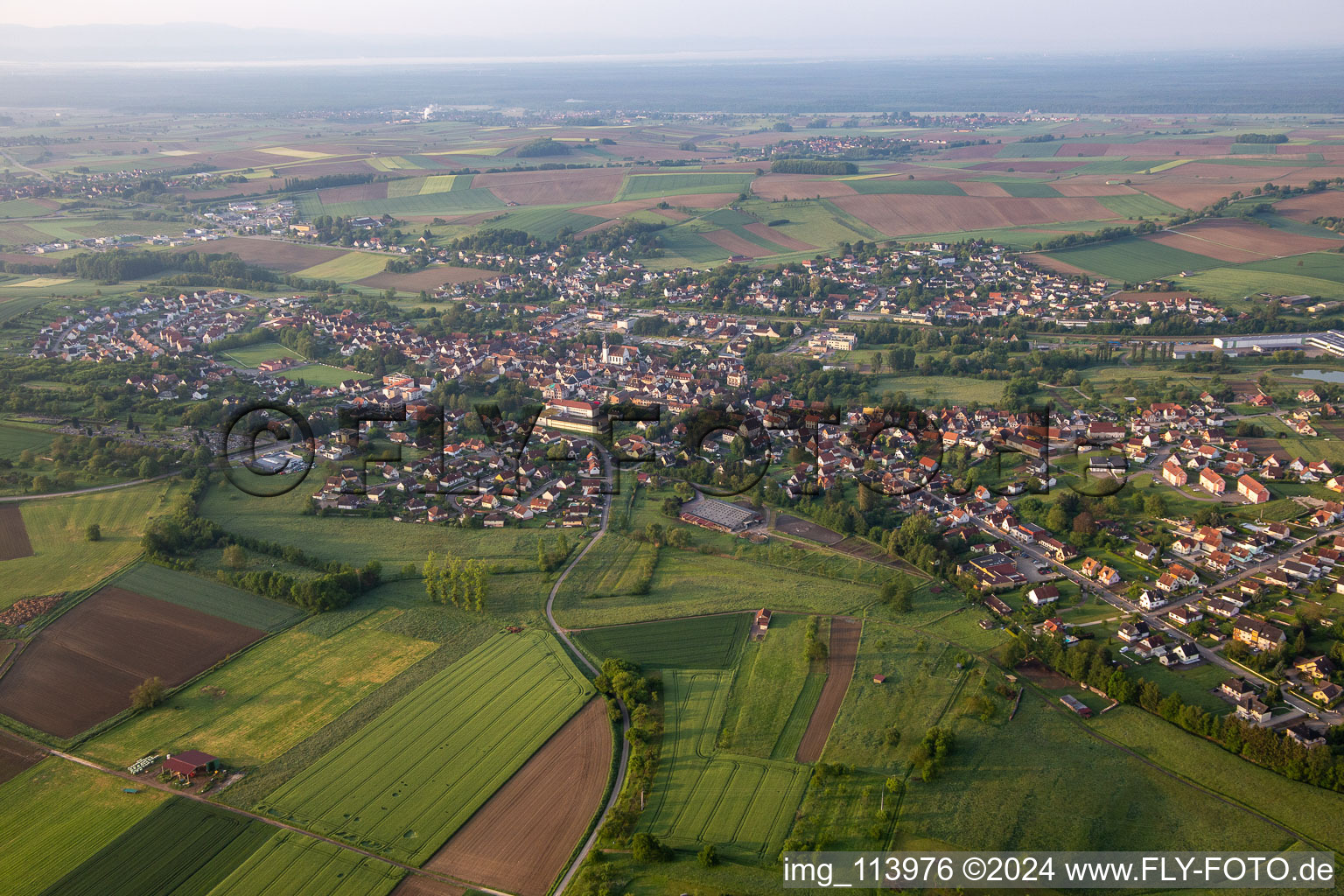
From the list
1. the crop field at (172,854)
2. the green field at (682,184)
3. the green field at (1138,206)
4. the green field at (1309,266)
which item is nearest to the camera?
the crop field at (172,854)

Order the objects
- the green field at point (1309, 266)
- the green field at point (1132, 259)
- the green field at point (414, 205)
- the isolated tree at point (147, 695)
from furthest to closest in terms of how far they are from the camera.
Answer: the green field at point (414, 205)
the green field at point (1132, 259)
the green field at point (1309, 266)
the isolated tree at point (147, 695)

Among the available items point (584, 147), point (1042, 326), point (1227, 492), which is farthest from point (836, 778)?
point (584, 147)

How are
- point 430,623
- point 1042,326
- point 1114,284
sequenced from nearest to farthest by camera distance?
point 430,623 → point 1042,326 → point 1114,284

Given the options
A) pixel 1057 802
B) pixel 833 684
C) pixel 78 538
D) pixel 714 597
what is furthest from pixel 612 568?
pixel 78 538

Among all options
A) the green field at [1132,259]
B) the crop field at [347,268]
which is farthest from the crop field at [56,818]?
the green field at [1132,259]

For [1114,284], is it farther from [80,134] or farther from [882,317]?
[80,134]

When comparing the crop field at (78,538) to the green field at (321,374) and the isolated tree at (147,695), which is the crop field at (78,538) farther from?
the green field at (321,374)

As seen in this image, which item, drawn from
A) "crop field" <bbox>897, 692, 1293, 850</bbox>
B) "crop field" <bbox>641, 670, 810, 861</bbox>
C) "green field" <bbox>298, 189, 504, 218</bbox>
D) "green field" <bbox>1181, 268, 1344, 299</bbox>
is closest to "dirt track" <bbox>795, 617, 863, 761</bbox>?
"crop field" <bbox>641, 670, 810, 861</bbox>
